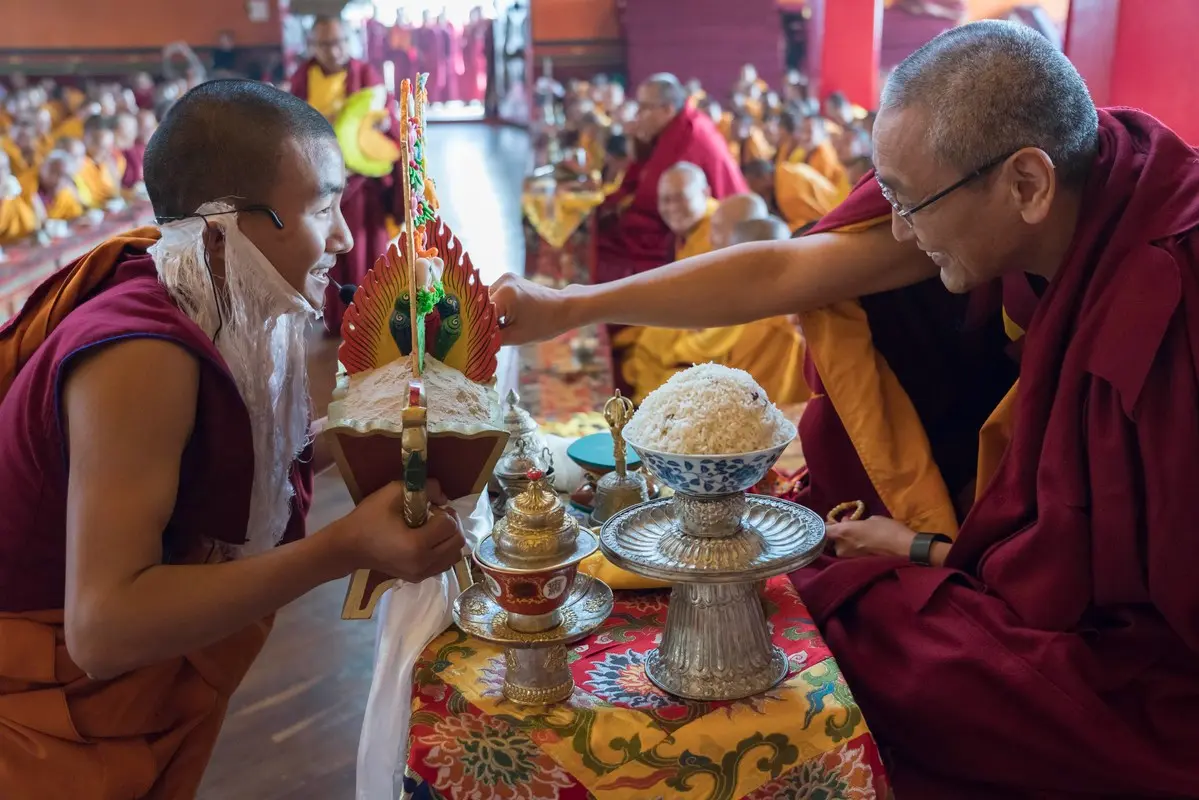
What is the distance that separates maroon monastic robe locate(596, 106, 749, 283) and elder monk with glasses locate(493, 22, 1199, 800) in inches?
129

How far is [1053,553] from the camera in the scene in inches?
56.7

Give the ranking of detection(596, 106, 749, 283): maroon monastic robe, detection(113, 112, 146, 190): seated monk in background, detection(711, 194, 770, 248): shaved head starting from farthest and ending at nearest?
detection(113, 112, 146, 190): seated monk in background → detection(596, 106, 749, 283): maroon monastic robe → detection(711, 194, 770, 248): shaved head

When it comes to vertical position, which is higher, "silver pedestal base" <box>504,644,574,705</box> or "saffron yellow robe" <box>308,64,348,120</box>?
"saffron yellow robe" <box>308,64,348,120</box>

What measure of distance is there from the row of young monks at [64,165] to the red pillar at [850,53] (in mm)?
6094

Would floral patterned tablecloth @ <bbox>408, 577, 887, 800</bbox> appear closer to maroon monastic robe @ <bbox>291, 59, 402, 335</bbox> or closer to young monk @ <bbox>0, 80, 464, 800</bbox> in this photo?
A: young monk @ <bbox>0, 80, 464, 800</bbox>

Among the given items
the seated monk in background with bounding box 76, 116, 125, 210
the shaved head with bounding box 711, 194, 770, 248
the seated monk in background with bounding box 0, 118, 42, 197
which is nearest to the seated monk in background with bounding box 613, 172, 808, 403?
the shaved head with bounding box 711, 194, 770, 248

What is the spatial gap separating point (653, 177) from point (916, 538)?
12.7 ft

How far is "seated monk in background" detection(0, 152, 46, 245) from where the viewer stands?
6.18 metres

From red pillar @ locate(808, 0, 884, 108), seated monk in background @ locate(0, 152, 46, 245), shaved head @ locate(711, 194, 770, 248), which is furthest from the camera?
red pillar @ locate(808, 0, 884, 108)

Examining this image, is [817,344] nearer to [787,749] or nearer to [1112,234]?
[1112,234]

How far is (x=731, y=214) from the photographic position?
4098 millimetres

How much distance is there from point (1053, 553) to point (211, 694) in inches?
45.2

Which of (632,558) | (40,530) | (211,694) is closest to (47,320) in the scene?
(40,530)

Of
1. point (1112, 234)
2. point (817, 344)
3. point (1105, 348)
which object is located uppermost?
point (1112, 234)
